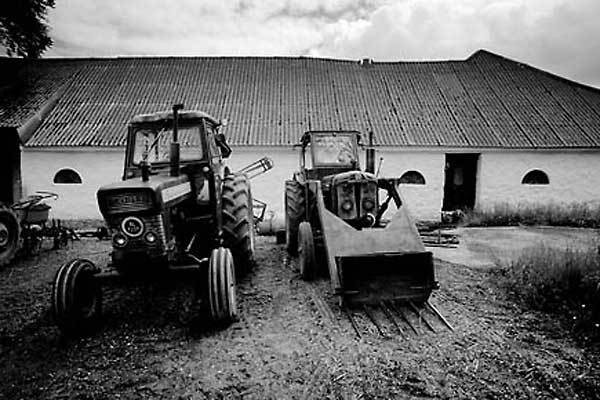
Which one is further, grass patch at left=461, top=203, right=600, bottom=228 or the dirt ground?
grass patch at left=461, top=203, right=600, bottom=228

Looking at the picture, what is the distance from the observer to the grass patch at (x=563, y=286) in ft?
16.1

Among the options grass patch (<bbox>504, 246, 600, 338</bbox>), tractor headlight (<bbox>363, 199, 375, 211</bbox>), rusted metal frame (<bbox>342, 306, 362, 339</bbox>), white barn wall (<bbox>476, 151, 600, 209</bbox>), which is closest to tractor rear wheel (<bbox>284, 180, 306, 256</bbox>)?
tractor headlight (<bbox>363, 199, 375, 211</bbox>)

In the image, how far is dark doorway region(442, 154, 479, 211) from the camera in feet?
48.9

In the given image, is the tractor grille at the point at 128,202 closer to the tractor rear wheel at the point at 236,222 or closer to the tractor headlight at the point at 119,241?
the tractor headlight at the point at 119,241

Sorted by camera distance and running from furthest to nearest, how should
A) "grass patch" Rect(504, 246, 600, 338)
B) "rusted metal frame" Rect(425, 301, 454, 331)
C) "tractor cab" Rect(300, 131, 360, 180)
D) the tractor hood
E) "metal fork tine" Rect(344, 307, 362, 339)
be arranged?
"tractor cab" Rect(300, 131, 360, 180) < "grass patch" Rect(504, 246, 600, 338) < "rusted metal frame" Rect(425, 301, 454, 331) < "metal fork tine" Rect(344, 307, 362, 339) < the tractor hood

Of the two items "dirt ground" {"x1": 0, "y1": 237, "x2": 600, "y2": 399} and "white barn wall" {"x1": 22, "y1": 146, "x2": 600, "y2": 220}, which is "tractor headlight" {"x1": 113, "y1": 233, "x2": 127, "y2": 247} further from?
"white barn wall" {"x1": 22, "y1": 146, "x2": 600, "y2": 220}

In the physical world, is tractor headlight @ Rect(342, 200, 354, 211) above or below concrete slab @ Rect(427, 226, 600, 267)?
above

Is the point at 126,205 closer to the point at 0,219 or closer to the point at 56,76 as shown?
the point at 0,219

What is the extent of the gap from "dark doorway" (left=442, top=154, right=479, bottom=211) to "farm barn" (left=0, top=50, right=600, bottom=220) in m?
0.04

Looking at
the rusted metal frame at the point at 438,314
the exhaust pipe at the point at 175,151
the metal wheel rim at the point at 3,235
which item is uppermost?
the exhaust pipe at the point at 175,151

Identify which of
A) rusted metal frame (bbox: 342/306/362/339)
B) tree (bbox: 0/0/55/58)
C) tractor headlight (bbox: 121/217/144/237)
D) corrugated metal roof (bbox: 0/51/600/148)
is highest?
tree (bbox: 0/0/55/58)

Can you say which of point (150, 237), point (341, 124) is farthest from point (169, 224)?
point (341, 124)

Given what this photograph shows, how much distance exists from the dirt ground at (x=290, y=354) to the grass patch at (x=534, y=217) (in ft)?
24.2

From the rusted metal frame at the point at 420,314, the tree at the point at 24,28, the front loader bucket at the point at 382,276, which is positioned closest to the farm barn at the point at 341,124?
the tree at the point at 24,28
